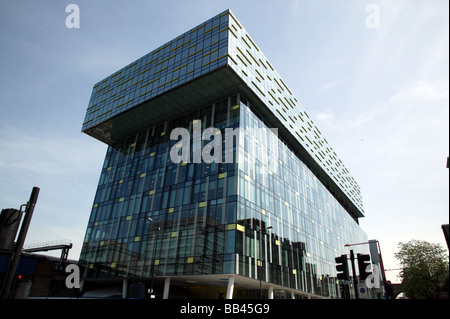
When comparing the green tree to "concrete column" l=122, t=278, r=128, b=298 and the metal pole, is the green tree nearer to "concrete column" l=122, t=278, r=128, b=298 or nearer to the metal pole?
"concrete column" l=122, t=278, r=128, b=298

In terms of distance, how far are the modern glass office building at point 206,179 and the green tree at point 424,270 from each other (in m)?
12.7

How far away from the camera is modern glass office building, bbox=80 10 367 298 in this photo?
3450 cm

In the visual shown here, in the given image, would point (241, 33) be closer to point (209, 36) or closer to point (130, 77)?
point (209, 36)

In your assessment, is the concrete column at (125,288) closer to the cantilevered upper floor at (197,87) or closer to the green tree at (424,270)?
the cantilevered upper floor at (197,87)

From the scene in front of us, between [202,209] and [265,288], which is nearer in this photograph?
[202,209]

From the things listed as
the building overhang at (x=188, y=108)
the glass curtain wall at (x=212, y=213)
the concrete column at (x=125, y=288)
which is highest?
the building overhang at (x=188, y=108)

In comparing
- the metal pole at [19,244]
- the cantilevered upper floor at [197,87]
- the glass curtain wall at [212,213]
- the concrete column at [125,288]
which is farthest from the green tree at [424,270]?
the metal pole at [19,244]

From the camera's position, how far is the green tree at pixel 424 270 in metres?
41.6

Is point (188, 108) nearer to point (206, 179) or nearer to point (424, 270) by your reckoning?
point (206, 179)

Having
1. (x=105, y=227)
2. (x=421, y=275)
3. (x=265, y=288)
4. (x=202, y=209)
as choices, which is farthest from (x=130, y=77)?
(x=421, y=275)

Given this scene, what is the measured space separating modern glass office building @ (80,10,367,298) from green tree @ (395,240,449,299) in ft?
41.7

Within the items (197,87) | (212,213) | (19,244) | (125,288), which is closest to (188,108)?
(197,87)
